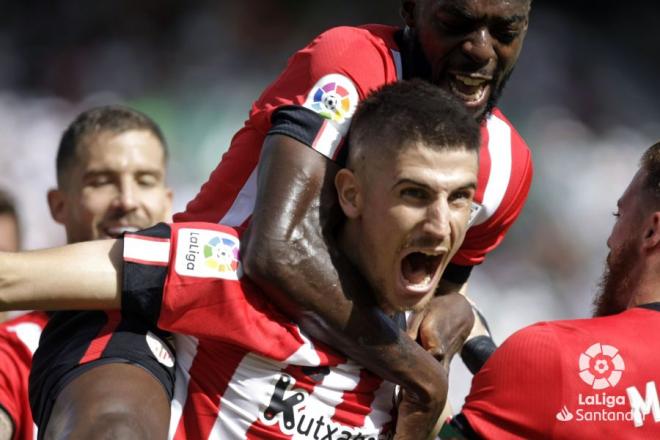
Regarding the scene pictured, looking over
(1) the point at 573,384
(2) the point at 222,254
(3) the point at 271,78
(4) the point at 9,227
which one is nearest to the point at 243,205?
(2) the point at 222,254

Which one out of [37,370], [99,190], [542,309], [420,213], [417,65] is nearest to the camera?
[420,213]

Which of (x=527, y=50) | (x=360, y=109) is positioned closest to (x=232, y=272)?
(x=360, y=109)

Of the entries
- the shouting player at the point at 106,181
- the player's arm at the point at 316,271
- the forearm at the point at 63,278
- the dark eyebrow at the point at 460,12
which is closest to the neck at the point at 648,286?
the player's arm at the point at 316,271

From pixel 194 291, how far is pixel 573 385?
46.4 inches

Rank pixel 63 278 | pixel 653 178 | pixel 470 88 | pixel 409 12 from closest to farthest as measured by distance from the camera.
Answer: pixel 63 278 < pixel 470 88 < pixel 409 12 < pixel 653 178

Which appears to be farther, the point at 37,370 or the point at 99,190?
the point at 99,190

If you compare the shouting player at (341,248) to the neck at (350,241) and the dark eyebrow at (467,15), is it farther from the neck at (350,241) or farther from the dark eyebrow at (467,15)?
the dark eyebrow at (467,15)

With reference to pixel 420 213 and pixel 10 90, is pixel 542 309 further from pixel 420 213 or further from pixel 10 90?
pixel 420 213

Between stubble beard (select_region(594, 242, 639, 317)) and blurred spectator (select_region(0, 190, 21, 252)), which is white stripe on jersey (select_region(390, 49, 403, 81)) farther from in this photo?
blurred spectator (select_region(0, 190, 21, 252))

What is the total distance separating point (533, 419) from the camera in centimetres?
344

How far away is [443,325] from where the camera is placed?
11.3ft

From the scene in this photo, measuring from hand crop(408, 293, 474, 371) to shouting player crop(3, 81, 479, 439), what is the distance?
0.22 meters

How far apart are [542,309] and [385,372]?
479 cm

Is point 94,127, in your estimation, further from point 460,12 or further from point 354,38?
point 460,12
